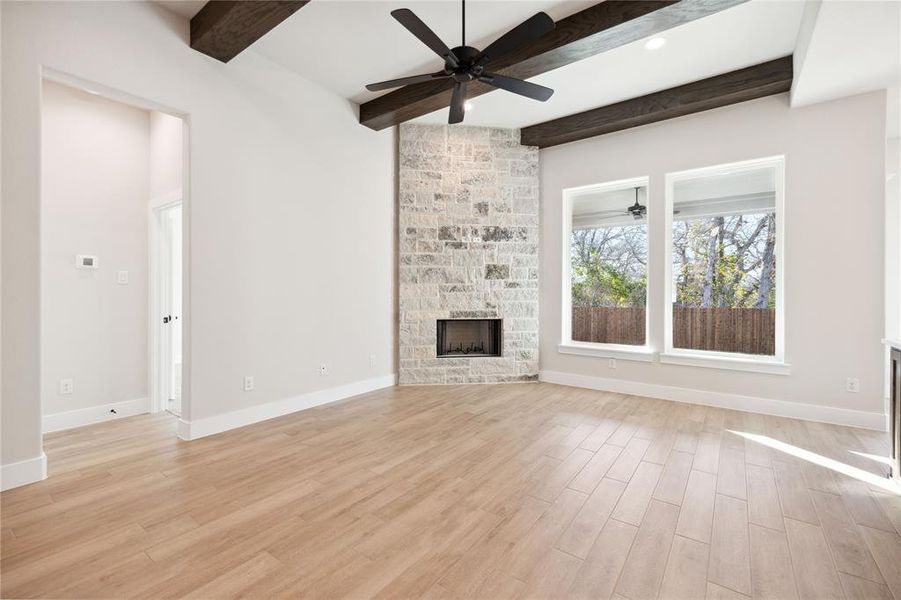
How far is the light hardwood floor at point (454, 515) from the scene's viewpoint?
1554mm

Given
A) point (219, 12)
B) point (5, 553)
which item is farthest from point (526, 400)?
point (219, 12)

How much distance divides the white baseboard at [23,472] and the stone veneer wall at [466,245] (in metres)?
3.04

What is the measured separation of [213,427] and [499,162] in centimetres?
416

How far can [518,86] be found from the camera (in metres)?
2.86

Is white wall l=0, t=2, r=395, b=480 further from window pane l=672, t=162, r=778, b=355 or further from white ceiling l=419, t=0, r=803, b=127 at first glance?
window pane l=672, t=162, r=778, b=355

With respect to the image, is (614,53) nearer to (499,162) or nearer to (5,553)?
(499,162)

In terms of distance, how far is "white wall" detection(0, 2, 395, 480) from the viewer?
229 cm

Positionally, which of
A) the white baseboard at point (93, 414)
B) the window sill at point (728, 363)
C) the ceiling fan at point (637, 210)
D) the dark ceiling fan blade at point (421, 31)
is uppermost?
the dark ceiling fan blade at point (421, 31)

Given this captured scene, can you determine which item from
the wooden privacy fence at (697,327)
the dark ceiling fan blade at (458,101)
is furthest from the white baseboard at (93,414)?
the wooden privacy fence at (697,327)

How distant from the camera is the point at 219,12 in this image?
270cm

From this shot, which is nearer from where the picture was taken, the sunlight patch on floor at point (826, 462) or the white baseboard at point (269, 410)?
the sunlight patch on floor at point (826, 462)

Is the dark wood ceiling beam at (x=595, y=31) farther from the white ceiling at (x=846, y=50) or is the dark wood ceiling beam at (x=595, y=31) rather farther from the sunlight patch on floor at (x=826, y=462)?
the sunlight patch on floor at (x=826, y=462)

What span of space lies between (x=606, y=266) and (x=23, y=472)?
209 inches

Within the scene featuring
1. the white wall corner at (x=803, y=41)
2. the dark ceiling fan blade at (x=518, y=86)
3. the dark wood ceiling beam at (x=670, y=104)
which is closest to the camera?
the white wall corner at (x=803, y=41)
